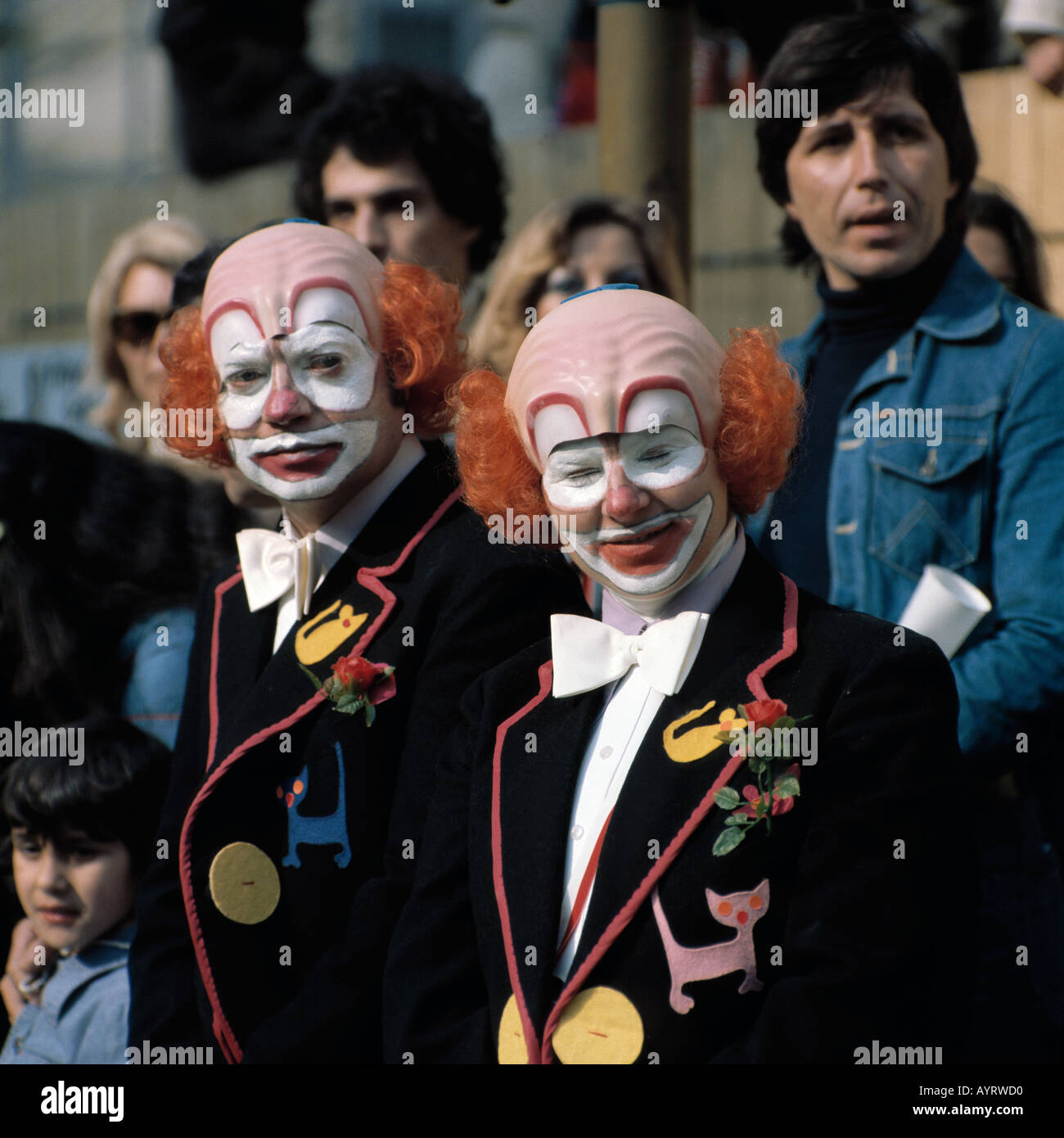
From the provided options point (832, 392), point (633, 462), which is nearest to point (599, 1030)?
point (633, 462)

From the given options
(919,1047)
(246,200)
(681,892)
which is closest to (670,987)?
(681,892)

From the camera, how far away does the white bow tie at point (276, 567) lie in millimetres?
2750

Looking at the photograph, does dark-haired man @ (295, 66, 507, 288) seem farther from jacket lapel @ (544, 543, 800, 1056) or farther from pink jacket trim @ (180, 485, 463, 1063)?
jacket lapel @ (544, 543, 800, 1056)

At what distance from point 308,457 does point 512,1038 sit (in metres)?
1.00

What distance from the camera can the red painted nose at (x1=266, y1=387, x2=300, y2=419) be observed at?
8.51 feet

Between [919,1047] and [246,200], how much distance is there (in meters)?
6.30

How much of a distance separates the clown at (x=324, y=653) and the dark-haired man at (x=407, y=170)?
1.47m

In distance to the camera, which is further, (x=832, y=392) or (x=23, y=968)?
(x=23, y=968)

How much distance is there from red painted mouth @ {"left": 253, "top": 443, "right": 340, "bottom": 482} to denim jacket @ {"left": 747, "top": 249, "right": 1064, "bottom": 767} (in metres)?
1.12

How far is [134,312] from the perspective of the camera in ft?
14.9

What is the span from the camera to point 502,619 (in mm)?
2613

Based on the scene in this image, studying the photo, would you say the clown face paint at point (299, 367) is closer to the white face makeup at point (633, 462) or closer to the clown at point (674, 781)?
the clown at point (674, 781)

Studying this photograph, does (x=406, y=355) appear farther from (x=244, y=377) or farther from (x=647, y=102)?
(x=647, y=102)

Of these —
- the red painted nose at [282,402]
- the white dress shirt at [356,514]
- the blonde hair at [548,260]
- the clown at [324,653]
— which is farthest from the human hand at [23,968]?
the blonde hair at [548,260]
